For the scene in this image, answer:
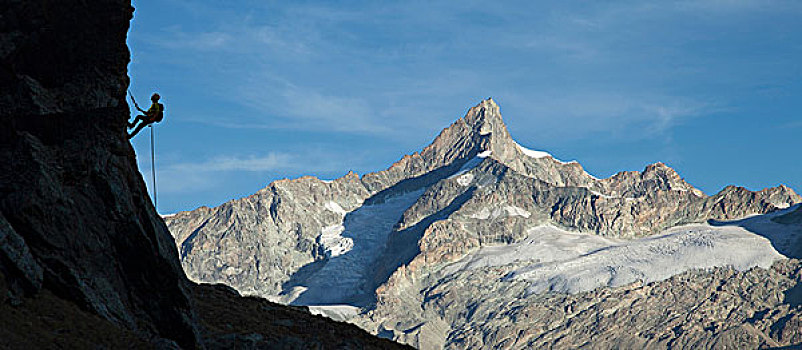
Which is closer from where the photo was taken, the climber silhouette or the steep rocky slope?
the steep rocky slope

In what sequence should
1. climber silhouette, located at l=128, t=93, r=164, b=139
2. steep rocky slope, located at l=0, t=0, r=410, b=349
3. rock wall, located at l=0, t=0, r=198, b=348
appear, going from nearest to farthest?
steep rocky slope, located at l=0, t=0, r=410, b=349, rock wall, located at l=0, t=0, r=198, b=348, climber silhouette, located at l=128, t=93, r=164, b=139

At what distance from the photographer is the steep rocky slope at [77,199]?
28234mm

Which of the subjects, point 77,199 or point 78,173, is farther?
point 78,173

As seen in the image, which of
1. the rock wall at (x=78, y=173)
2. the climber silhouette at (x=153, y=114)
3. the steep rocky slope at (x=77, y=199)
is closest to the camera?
the steep rocky slope at (x=77, y=199)

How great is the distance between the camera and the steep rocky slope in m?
28.2

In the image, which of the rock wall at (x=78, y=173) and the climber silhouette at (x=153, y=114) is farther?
the climber silhouette at (x=153, y=114)

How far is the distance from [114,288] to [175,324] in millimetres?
2621

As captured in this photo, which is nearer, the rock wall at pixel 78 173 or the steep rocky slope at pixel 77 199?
the steep rocky slope at pixel 77 199

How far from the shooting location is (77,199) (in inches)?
1191

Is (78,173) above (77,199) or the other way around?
above

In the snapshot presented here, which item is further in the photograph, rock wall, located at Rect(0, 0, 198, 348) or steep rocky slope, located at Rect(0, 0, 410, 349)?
rock wall, located at Rect(0, 0, 198, 348)

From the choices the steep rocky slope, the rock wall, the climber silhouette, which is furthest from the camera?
the climber silhouette

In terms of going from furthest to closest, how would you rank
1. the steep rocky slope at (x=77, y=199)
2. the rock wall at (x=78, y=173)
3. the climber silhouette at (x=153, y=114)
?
the climber silhouette at (x=153, y=114), the rock wall at (x=78, y=173), the steep rocky slope at (x=77, y=199)

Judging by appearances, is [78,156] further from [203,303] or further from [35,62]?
[203,303]
